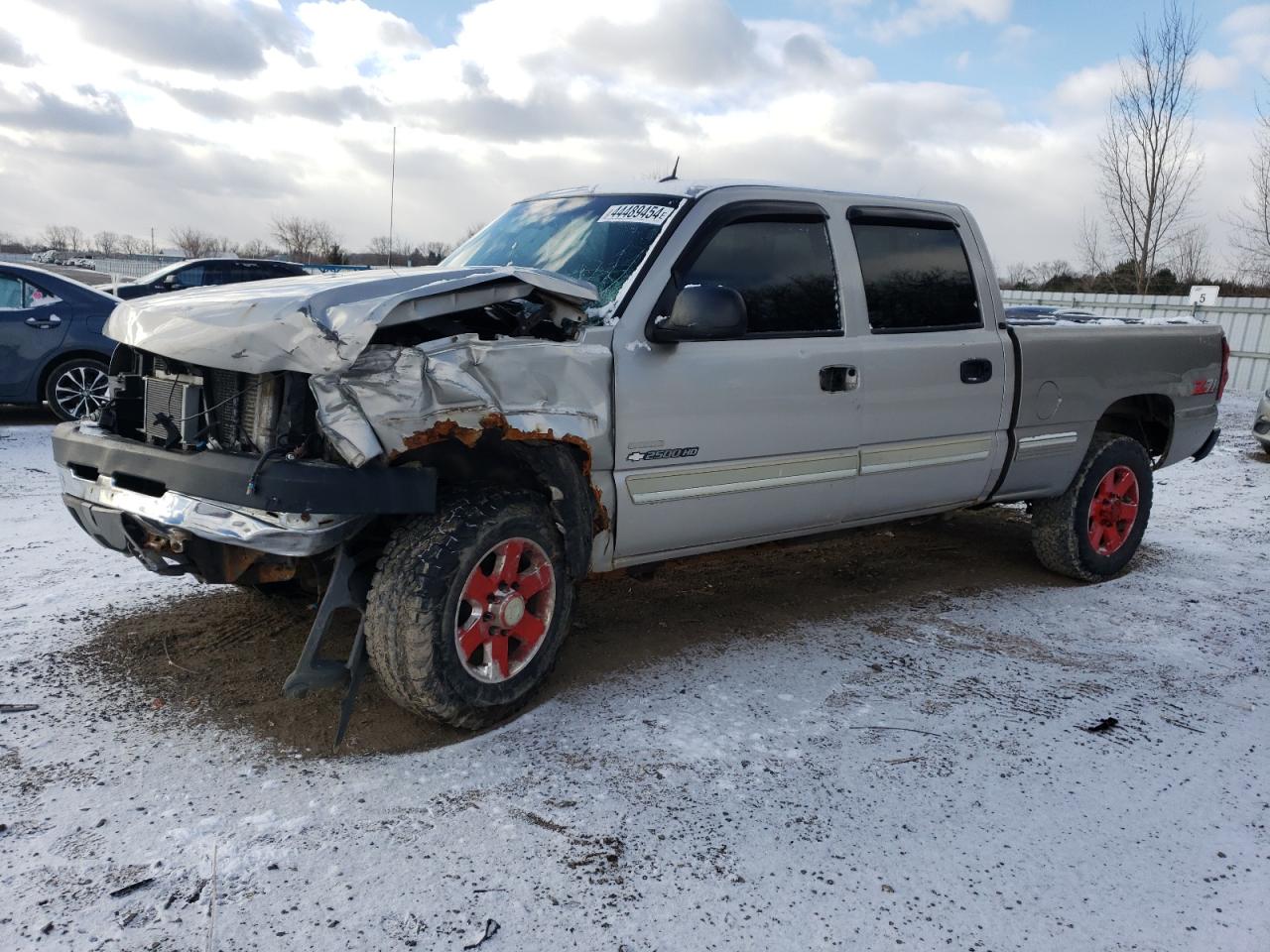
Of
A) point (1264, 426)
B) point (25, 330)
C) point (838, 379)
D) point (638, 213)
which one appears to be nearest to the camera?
point (638, 213)

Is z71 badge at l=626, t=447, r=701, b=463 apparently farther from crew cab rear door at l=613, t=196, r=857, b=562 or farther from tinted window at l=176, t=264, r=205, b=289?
tinted window at l=176, t=264, r=205, b=289

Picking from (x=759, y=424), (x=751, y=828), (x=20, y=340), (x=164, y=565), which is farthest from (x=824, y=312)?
(x=20, y=340)

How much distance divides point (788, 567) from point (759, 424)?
184 centimetres

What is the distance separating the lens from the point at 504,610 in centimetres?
334

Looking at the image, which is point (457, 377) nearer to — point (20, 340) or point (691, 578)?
point (691, 578)

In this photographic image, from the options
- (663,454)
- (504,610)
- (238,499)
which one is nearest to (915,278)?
(663,454)

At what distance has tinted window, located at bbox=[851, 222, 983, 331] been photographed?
440 centimetres

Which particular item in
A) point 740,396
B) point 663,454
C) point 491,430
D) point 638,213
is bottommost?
point 663,454

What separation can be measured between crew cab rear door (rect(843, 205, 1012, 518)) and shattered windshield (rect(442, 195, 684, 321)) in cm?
98

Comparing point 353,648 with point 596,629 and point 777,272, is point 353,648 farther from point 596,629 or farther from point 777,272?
point 777,272

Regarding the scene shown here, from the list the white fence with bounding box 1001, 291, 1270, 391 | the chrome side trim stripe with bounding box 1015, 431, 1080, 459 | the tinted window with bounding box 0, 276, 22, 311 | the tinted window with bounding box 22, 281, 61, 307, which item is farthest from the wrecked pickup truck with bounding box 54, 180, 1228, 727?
the white fence with bounding box 1001, 291, 1270, 391

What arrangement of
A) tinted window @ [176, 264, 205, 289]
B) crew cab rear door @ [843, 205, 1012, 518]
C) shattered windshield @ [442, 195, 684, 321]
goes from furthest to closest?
tinted window @ [176, 264, 205, 289] → crew cab rear door @ [843, 205, 1012, 518] → shattered windshield @ [442, 195, 684, 321]

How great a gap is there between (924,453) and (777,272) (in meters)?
1.18

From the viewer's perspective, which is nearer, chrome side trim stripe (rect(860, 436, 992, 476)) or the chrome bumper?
the chrome bumper
